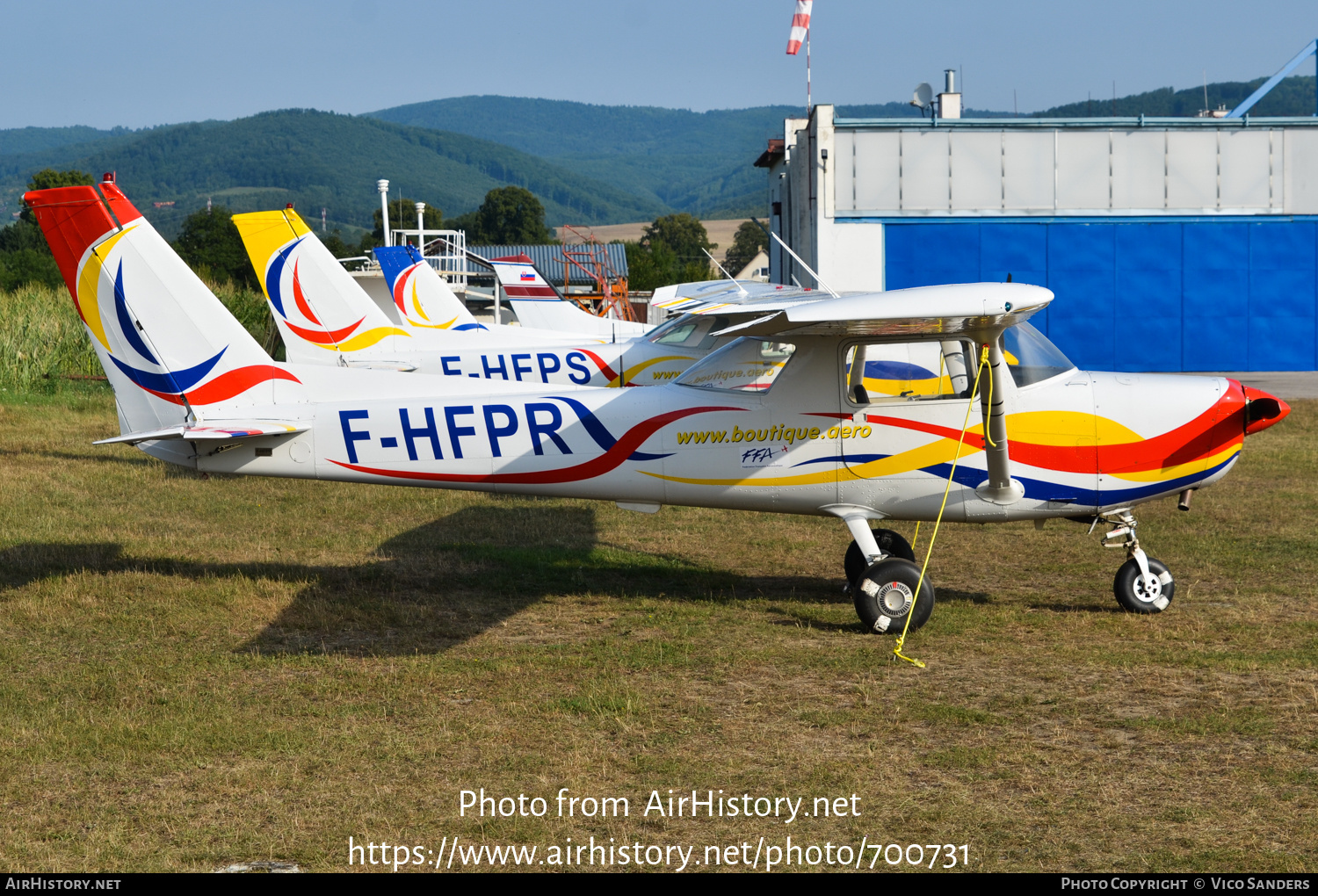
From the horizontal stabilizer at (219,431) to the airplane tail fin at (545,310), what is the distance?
28.7 ft

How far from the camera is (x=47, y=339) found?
25.5m

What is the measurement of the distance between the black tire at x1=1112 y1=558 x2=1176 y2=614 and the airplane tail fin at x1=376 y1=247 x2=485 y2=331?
1118 cm

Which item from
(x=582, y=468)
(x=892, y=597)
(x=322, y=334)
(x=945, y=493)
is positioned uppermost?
(x=322, y=334)

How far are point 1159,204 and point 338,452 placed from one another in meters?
27.2

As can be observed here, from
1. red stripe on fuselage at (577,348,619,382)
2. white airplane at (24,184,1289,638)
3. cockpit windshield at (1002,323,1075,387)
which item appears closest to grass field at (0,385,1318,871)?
white airplane at (24,184,1289,638)

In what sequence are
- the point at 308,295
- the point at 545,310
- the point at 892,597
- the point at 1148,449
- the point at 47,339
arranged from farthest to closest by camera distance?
the point at 47,339
the point at 545,310
the point at 308,295
the point at 1148,449
the point at 892,597

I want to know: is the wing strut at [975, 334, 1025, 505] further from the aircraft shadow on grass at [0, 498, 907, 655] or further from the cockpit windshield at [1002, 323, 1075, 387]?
the aircraft shadow on grass at [0, 498, 907, 655]

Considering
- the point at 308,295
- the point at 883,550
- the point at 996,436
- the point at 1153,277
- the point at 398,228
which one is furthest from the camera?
the point at 398,228

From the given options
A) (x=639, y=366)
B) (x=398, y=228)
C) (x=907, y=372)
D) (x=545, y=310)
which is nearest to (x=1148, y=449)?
(x=907, y=372)

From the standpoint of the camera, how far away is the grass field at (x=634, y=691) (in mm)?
4758

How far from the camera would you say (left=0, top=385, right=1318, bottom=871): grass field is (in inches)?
187

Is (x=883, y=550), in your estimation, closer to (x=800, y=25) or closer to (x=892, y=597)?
(x=892, y=597)

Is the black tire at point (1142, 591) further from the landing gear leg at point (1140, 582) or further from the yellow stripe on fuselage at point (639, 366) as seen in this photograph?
the yellow stripe on fuselage at point (639, 366)

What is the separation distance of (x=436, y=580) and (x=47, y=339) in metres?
20.1
